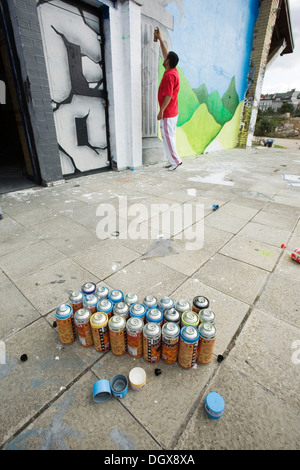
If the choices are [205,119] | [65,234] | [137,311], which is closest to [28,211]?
[65,234]

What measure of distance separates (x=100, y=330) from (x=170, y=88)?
618cm

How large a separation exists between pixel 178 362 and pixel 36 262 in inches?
73.5

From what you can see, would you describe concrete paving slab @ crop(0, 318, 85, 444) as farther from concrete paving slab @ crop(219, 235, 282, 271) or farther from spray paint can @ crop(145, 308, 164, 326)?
concrete paving slab @ crop(219, 235, 282, 271)

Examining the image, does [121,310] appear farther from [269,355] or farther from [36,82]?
[36,82]

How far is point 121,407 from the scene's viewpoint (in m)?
1.26

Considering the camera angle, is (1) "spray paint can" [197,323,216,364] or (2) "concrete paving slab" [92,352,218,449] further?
(1) "spray paint can" [197,323,216,364]

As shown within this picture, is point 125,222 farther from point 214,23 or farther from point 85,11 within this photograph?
point 214,23

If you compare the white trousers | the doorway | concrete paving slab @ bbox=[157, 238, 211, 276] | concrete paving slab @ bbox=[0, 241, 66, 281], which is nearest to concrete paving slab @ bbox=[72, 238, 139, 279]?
concrete paving slab @ bbox=[0, 241, 66, 281]

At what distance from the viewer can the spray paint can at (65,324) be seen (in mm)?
1521

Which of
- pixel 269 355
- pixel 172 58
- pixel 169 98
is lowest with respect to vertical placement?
pixel 269 355

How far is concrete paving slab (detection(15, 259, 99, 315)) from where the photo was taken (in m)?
2.01

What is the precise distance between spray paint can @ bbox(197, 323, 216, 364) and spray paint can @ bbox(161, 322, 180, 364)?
0.15 meters

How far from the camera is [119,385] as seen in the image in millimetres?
1369
